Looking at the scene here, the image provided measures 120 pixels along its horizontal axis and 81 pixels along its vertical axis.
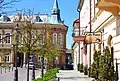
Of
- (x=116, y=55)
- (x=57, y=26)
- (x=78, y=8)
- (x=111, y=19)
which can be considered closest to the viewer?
(x=116, y=55)

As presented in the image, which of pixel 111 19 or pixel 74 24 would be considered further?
pixel 74 24

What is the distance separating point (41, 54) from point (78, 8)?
31438mm

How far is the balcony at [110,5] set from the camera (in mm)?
14855

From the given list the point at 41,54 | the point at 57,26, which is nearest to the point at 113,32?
the point at 41,54

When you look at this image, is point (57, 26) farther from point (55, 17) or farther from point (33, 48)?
point (33, 48)

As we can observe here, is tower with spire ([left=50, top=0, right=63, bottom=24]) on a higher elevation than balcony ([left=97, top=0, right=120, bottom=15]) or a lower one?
higher

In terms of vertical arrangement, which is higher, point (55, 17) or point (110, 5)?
point (55, 17)

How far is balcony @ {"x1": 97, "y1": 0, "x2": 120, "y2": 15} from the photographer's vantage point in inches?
585

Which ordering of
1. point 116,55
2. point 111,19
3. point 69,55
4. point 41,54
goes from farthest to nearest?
point 69,55, point 41,54, point 111,19, point 116,55

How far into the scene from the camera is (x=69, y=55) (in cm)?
10812

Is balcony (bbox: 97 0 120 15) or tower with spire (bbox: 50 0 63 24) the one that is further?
tower with spire (bbox: 50 0 63 24)

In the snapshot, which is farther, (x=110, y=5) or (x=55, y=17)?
(x=55, y=17)

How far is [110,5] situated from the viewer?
16.2 metres

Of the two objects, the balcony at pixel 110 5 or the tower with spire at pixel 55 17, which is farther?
the tower with spire at pixel 55 17
